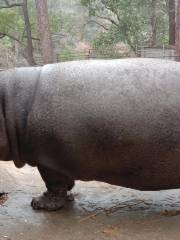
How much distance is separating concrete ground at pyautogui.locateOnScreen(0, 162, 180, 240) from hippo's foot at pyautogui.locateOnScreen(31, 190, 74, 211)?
0.06 m

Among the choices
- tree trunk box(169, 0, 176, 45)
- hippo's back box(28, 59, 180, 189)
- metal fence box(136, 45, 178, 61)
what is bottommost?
metal fence box(136, 45, 178, 61)

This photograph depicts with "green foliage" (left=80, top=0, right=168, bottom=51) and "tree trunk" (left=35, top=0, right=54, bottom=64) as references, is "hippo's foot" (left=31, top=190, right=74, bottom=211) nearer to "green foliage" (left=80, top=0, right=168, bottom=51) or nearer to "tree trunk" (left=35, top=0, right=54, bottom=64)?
"tree trunk" (left=35, top=0, right=54, bottom=64)

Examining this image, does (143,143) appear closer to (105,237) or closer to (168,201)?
(105,237)

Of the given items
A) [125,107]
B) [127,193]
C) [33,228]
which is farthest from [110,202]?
[125,107]

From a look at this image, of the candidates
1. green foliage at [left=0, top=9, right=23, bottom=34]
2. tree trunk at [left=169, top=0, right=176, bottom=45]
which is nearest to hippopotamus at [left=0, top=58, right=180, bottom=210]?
tree trunk at [left=169, top=0, right=176, bottom=45]

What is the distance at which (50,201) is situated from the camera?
4188mm

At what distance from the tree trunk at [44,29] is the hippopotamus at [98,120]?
37.8 feet

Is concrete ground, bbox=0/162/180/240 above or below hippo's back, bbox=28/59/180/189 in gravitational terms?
below

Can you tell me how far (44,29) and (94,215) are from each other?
1202 cm

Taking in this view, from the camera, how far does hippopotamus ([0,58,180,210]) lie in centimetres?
351

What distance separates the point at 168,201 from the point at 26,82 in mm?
1717

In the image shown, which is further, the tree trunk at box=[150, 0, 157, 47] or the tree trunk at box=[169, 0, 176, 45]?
the tree trunk at box=[150, 0, 157, 47]

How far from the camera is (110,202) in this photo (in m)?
4.39

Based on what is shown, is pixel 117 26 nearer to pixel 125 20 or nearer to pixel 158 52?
pixel 125 20
